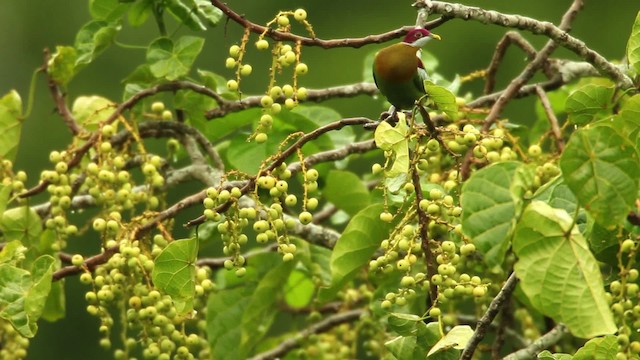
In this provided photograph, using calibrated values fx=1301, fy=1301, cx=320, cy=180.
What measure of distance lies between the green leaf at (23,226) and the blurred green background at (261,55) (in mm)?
5752

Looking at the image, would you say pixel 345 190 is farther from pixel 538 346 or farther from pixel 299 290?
pixel 538 346

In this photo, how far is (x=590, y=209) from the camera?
1617 millimetres

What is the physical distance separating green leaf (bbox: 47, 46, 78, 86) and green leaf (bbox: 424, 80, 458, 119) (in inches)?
37.8

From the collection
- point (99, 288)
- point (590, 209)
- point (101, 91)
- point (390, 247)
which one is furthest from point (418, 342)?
point (101, 91)

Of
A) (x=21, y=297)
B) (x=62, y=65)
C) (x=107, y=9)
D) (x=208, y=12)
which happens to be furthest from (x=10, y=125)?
(x=21, y=297)

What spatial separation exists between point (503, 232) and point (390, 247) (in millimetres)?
259

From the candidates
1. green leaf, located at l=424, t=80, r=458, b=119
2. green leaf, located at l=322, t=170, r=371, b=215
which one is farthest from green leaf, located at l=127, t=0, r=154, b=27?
green leaf, located at l=424, t=80, r=458, b=119

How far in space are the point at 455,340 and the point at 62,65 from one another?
1.20m

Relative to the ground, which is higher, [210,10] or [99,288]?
[210,10]

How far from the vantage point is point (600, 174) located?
1.61m

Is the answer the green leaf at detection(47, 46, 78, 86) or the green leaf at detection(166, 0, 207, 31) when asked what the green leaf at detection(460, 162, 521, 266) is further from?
the green leaf at detection(47, 46, 78, 86)

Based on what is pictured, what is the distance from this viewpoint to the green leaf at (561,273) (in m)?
1.62

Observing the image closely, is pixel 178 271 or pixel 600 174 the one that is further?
pixel 178 271

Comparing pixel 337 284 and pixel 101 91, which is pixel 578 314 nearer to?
pixel 337 284
